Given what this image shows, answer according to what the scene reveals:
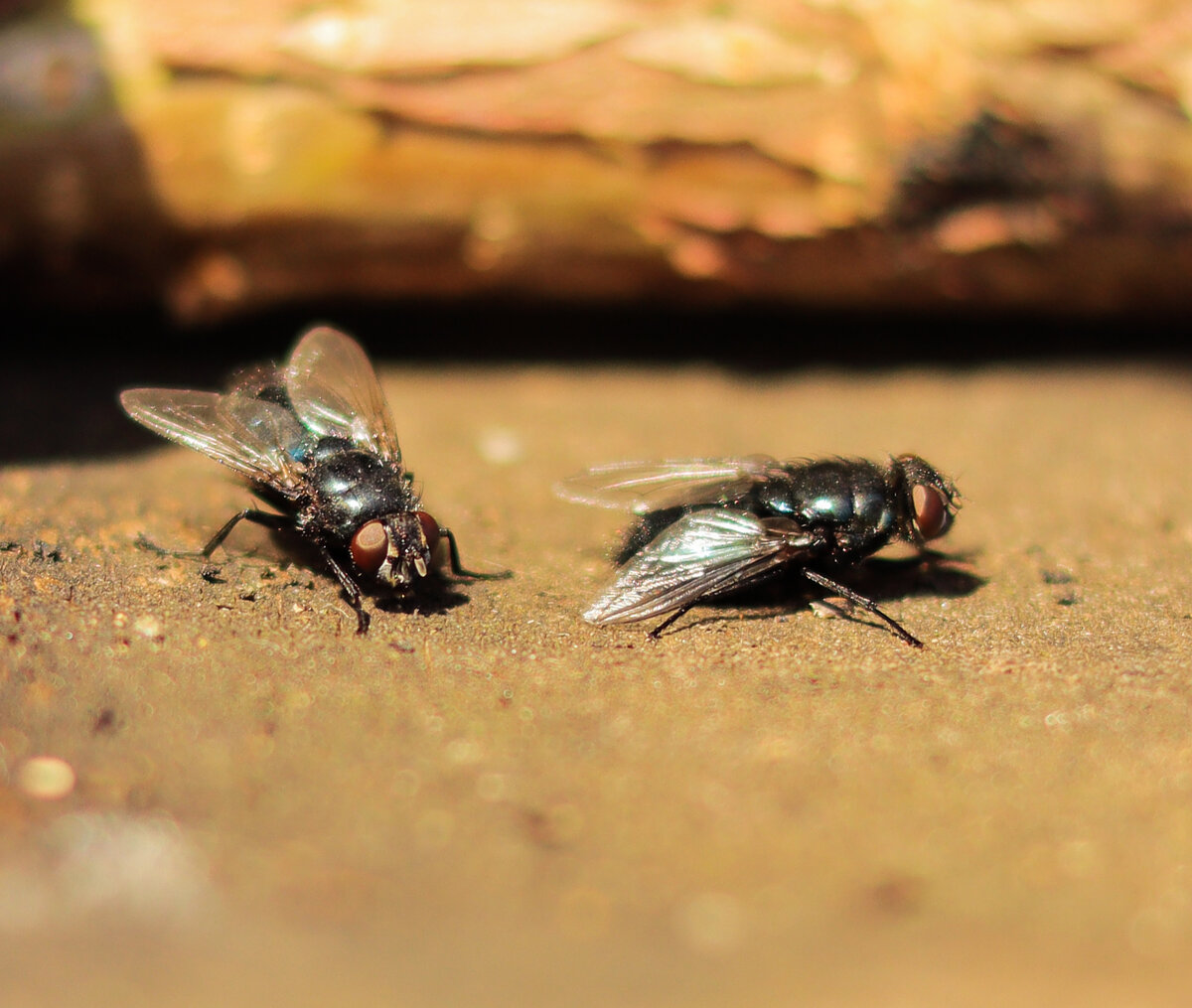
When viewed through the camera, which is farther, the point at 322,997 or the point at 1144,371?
→ the point at 1144,371

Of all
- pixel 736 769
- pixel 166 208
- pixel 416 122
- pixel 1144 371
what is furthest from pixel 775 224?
pixel 736 769

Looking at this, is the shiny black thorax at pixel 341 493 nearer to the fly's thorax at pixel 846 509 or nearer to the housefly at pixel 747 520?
the housefly at pixel 747 520

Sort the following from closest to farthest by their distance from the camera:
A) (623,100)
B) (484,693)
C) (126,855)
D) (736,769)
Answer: (126,855), (736,769), (484,693), (623,100)

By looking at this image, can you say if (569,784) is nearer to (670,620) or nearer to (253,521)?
Result: (670,620)

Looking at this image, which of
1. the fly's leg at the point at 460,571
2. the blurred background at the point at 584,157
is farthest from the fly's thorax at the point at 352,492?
the blurred background at the point at 584,157

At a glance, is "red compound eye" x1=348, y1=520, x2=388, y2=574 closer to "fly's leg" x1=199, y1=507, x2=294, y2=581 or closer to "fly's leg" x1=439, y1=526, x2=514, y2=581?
"fly's leg" x1=439, y1=526, x2=514, y2=581

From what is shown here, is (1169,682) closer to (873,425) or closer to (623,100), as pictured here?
(873,425)

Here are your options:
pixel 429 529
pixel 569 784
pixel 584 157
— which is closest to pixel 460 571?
pixel 429 529
